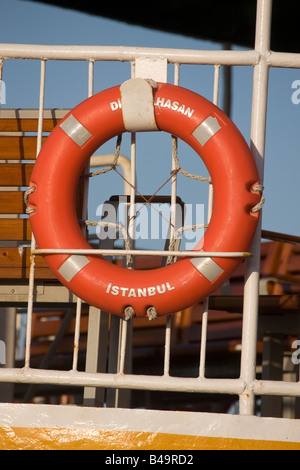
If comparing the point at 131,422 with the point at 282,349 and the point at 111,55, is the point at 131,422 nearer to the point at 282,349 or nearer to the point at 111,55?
the point at 111,55

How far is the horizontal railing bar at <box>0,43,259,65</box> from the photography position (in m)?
2.40

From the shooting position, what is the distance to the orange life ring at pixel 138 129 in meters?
2.30

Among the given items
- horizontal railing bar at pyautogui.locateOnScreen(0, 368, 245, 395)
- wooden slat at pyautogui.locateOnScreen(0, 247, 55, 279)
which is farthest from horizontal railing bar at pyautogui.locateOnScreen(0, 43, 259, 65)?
horizontal railing bar at pyautogui.locateOnScreen(0, 368, 245, 395)

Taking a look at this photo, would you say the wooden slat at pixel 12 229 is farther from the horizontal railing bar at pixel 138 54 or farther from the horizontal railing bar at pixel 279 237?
the horizontal railing bar at pixel 279 237

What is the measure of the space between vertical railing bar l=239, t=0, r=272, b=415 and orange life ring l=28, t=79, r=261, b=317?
0.25ft

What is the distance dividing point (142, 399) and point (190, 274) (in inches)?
184

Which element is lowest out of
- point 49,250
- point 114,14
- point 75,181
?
point 49,250

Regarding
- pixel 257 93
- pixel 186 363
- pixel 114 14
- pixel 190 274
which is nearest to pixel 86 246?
pixel 190 274

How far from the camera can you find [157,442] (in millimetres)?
2248

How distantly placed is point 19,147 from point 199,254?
92cm

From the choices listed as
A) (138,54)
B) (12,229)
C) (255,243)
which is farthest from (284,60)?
(12,229)

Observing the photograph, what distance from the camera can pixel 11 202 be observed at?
281 centimetres

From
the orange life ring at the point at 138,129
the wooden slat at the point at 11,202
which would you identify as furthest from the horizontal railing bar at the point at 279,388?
the wooden slat at the point at 11,202

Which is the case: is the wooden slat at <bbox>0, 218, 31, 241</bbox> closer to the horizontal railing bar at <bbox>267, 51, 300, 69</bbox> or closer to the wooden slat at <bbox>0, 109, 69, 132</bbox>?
the wooden slat at <bbox>0, 109, 69, 132</bbox>
